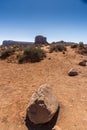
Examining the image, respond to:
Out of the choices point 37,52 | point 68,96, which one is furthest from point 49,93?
point 37,52

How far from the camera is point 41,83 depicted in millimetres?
12898

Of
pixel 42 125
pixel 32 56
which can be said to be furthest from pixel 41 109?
pixel 32 56

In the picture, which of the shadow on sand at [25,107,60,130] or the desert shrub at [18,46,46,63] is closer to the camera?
the shadow on sand at [25,107,60,130]

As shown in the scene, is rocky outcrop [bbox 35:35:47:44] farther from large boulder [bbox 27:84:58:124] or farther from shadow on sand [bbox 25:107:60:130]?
shadow on sand [bbox 25:107:60:130]

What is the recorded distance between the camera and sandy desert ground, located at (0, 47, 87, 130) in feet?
28.1

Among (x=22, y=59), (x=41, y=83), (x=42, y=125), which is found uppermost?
(x=22, y=59)

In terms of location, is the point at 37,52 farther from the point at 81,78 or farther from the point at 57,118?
the point at 57,118

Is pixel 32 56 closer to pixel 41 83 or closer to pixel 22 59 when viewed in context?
pixel 22 59

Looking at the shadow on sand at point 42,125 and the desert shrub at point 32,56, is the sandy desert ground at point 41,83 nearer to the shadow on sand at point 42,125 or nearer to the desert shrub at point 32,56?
the shadow on sand at point 42,125

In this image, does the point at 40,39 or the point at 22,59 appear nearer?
the point at 22,59

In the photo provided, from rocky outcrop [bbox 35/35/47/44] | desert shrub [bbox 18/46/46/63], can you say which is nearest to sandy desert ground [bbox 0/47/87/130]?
desert shrub [bbox 18/46/46/63]

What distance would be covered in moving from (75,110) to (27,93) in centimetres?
297

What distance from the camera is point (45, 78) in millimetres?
14031

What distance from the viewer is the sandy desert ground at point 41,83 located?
8578 mm
